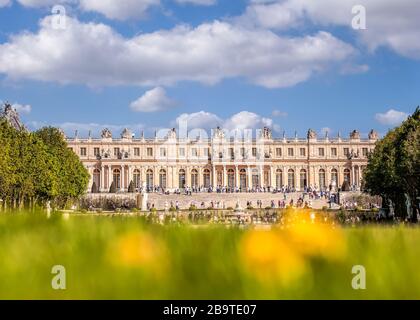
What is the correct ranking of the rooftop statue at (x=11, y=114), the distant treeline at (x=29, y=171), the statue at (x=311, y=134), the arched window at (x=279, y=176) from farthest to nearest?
the statue at (x=311, y=134) < the arched window at (x=279, y=176) < the rooftop statue at (x=11, y=114) < the distant treeline at (x=29, y=171)

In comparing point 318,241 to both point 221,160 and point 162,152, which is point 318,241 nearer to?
point 221,160

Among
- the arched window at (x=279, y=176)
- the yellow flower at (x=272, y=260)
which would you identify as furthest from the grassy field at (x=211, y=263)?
the arched window at (x=279, y=176)

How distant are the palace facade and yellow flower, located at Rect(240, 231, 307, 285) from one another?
360ft

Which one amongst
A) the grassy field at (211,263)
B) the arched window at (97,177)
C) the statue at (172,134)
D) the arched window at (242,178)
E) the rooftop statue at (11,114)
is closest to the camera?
the grassy field at (211,263)

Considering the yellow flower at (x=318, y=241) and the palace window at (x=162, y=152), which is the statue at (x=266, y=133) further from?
the yellow flower at (x=318, y=241)

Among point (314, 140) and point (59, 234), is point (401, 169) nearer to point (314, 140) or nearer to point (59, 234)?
point (59, 234)

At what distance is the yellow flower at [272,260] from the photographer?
3018mm

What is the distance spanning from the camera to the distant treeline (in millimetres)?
41562

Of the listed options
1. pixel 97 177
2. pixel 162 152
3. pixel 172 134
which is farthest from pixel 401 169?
pixel 97 177

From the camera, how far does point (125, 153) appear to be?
114938mm

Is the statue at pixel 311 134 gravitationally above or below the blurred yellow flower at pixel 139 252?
above

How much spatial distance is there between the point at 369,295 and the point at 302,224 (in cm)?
91

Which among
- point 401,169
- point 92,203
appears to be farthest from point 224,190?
point 401,169

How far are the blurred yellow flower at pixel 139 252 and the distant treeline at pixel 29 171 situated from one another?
34246 mm
